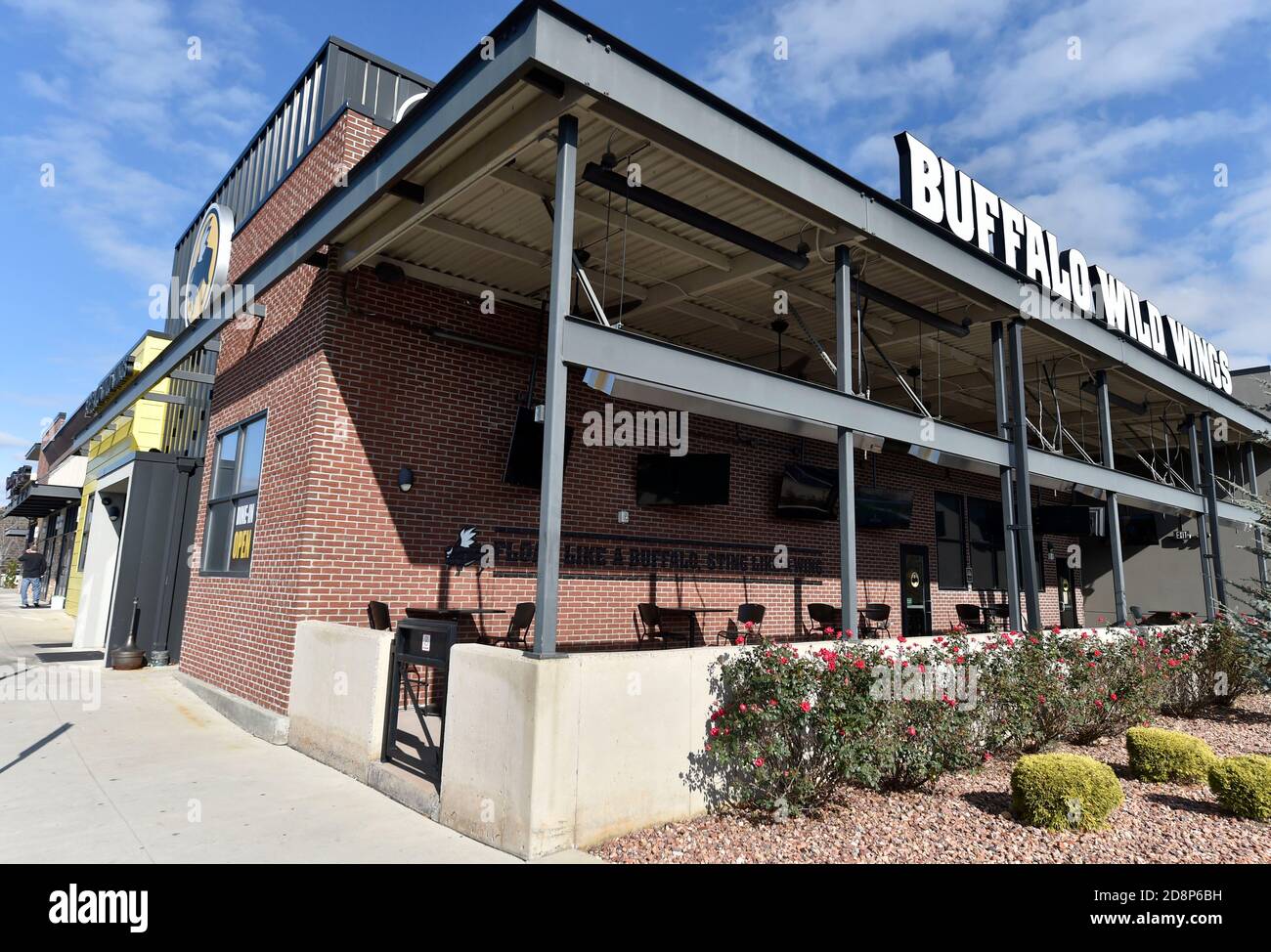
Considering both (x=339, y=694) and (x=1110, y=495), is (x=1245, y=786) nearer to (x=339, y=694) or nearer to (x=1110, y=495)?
(x=1110, y=495)

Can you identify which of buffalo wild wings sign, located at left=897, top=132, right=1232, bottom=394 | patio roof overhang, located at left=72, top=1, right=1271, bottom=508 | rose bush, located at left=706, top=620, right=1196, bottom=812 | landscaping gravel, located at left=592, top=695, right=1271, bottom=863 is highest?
buffalo wild wings sign, located at left=897, top=132, right=1232, bottom=394

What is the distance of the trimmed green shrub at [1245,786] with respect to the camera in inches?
200

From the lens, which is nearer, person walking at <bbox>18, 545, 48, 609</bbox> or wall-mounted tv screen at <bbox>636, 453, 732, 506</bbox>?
wall-mounted tv screen at <bbox>636, 453, 732, 506</bbox>

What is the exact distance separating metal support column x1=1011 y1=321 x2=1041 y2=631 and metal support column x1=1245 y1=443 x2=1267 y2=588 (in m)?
4.20

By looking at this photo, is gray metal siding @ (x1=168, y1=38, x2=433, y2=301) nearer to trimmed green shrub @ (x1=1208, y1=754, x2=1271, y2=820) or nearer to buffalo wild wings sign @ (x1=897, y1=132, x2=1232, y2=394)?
buffalo wild wings sign @ (x1=897, y1=132, x2=1232, y2=394)

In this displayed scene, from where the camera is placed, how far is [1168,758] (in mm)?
5977

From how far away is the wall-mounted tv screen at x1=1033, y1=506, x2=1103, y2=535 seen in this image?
15.1 meters

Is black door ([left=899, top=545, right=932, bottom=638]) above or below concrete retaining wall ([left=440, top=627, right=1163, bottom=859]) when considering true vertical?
above

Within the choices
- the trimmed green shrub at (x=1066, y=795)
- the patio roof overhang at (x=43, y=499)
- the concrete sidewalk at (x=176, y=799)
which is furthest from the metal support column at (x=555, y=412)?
the patio roof overhang at (x=43, y=499)

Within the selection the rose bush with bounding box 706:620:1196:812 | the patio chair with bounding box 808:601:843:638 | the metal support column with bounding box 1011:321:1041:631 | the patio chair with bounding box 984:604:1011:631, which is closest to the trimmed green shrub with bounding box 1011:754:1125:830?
the rose bush with bounding box 706:620:1196:812

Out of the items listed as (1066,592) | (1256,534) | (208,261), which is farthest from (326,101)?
(1066,592)

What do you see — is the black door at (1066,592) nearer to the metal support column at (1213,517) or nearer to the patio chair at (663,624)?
the metal support column at (1213,517)

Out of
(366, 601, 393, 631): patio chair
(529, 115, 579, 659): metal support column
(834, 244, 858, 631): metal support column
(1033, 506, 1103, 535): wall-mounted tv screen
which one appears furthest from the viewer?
(1033, 506, 1103, 535): wall-mounted tv screen
